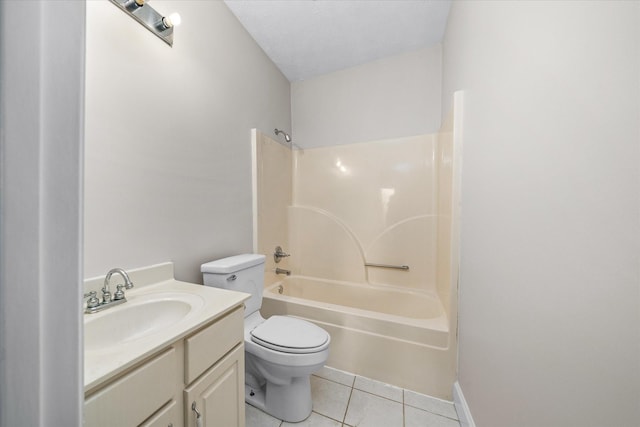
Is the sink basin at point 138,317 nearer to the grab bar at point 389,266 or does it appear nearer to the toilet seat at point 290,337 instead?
the toilet seat at point 290,337

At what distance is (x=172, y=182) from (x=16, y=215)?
1.14 metres

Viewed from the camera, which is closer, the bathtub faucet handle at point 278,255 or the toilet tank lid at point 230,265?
the toilet tank lid at point 230,265

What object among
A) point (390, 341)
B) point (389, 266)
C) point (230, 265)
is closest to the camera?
point (230, 265)

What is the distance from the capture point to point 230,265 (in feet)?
4.23

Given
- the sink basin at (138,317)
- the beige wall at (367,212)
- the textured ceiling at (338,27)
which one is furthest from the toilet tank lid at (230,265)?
the textured ceiling at (338,27)

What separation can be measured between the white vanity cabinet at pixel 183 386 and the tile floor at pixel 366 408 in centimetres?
46

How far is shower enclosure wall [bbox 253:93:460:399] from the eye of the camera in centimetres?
139

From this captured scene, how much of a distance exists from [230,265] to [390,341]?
3.63 feet

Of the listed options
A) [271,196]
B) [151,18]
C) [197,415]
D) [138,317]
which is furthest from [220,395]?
[151,18]

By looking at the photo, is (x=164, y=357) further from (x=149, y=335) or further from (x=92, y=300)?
(x=92, y=300)

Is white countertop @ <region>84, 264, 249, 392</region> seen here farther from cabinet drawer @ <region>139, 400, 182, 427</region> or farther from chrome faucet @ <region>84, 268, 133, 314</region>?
cabinet drawer @ <region>139, 400, 182, 427</region>

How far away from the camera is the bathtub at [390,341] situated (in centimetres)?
133

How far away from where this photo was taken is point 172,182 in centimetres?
120

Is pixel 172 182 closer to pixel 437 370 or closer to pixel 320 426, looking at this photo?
pixel 320 426
